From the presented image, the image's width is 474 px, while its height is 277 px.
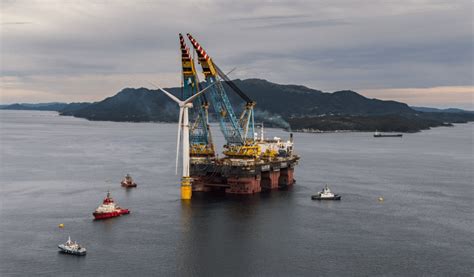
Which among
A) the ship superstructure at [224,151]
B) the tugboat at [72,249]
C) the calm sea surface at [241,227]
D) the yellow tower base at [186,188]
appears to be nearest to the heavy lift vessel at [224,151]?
the ship superstructure at [224,151]

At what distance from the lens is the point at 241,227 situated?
67438mm

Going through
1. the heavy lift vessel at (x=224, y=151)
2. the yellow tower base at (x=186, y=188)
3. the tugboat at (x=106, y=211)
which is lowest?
the tugboat at (x=106, y=211)

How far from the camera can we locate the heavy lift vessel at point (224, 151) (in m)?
86.1

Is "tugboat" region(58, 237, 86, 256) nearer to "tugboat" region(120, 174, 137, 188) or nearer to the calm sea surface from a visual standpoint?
the calm sea surface

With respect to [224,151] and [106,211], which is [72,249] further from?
[224,151]

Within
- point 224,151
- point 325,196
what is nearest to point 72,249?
point 224,151

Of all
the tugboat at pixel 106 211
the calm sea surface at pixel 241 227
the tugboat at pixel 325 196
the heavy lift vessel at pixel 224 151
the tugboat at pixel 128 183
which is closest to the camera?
the calm sea surface at pixel 241 227

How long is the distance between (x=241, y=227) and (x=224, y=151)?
77.3ft

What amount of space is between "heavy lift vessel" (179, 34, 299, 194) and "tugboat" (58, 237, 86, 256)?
107 ft

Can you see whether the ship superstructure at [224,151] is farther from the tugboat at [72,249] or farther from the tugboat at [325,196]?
the tugboat at [72,249]

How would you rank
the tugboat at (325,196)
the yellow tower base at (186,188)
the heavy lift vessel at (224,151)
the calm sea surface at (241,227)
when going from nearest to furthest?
the calm sea surface at (241,227) < the yellow tower base at (186,188) < the tugboat at (325,196) < the heavy lift vessel at (224,151)

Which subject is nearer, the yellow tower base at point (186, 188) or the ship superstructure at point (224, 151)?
the yellow tower base at point (186, 188)

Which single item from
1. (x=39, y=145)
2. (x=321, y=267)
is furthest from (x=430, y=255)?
(x=39, y=145)

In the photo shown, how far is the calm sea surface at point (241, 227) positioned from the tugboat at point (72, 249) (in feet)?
2.23
